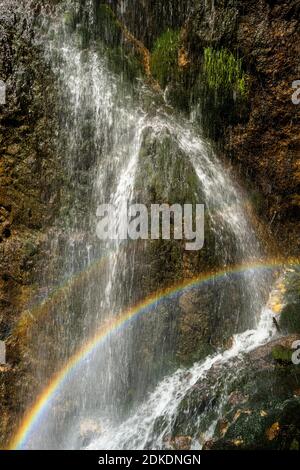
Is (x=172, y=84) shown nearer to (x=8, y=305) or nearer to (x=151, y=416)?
(x=8, y=305)

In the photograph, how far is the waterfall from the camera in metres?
6.88

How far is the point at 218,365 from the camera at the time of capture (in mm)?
6590

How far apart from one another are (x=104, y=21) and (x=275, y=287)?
4801mm

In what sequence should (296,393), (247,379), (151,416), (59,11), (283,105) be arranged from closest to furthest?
(296,393) < (247,379) < (151,416) < (59,11) < (283,105)

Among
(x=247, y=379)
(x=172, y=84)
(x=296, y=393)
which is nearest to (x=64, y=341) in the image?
(x=247, y=379)

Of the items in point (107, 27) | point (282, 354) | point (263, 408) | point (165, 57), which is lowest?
point (263, 408)

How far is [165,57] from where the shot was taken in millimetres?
8273

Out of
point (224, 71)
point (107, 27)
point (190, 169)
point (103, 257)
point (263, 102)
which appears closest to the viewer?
point (103, 257)

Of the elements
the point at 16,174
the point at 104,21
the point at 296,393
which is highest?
the point at 104,21

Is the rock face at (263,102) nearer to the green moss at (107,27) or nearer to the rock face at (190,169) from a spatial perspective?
the rock face at (190,169)

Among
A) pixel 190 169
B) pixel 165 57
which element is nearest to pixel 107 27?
pixel 165 57

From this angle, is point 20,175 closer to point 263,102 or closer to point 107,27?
point 107,27

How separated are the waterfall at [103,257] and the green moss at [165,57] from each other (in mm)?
710

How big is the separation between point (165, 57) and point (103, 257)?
347 cm
